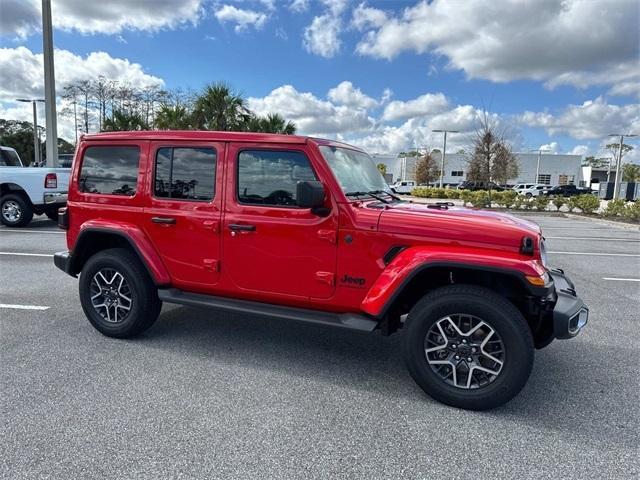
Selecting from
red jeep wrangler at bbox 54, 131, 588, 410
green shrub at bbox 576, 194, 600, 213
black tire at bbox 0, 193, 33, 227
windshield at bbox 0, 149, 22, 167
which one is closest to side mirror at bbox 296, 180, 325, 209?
red jeep wrangler at bbox 54, 131, 588, 410

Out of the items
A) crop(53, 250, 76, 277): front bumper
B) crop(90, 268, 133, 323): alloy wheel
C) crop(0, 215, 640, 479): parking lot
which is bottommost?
crop(0, 215, 640, 479): parking lot

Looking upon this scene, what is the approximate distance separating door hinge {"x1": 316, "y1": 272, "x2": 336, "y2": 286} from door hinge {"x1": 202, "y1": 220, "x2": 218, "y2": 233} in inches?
38.3

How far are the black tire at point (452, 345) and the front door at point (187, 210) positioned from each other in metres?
1.75

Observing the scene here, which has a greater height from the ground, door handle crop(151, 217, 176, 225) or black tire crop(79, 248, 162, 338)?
door handle crop(151, 217, 176, 225)

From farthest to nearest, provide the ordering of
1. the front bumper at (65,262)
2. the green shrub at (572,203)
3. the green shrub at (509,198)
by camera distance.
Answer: the green shrub at (509,198) < the green shrub at (572,203) < the front bumper at (65,262)

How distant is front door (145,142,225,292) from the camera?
12.4 ft

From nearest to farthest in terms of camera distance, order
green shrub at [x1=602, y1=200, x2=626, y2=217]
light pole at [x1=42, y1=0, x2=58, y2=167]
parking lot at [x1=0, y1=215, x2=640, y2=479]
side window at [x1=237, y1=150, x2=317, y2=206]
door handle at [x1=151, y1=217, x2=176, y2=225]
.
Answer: parking lot at [x1=0, y1=215, x2=640, y2=479]
side window at [x1=237, y1=150, x2=317, y2=206]
door handle at [x1=151, y1=217, x2=176, y2=225]
light pole at [x1=42, y1=0, x2=58, y2=167]
green shrub at [x1=602, y1=200, x2=626, y2=217]

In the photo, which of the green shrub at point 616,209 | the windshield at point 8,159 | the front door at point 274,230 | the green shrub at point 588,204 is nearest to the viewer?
the front door at point 274,230

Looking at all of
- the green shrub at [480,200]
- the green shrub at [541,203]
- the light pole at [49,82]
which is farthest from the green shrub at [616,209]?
the light pole at [49,82]

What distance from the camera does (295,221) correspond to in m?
3.46

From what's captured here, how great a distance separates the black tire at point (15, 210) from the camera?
37.3 ft

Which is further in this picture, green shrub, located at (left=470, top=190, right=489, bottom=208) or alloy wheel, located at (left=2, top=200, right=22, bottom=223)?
green shrub, located at (left=470, top=190, right=489, bottom=208)

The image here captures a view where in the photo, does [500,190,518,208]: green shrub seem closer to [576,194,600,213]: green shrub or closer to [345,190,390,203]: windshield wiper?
[576,194,600,213]: green shrub

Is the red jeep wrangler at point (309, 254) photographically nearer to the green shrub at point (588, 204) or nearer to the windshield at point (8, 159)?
the windshield at point (8, 159)
